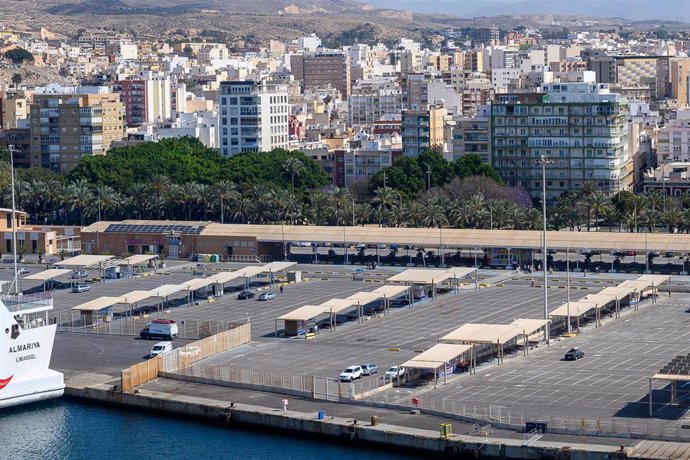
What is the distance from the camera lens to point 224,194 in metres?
104

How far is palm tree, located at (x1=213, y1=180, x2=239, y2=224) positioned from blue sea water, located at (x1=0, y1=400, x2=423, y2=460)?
48.5 metres

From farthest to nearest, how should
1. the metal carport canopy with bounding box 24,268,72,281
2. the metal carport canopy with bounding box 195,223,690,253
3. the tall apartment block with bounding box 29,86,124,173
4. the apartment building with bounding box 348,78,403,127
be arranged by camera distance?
1. the apartment building with bounding box 348,78,403,127
2. the tall apartment block with bounding box 29,86,124,173
3. the metal carport canopy with bounding box 195,223,690,253
4. the metal carport canopy with bounding box 24,268,72,281

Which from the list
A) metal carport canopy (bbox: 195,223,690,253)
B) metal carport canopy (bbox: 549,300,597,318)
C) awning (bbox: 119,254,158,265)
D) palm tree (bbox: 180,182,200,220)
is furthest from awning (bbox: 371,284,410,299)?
palm tree (bbox: 180,182,200,220)

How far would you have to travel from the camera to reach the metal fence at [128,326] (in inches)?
2633

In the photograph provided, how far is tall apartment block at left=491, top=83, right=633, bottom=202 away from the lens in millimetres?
113312

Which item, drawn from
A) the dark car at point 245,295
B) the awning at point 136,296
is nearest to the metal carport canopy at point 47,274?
the awning at point 136,296

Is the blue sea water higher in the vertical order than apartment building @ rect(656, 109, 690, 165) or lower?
lower

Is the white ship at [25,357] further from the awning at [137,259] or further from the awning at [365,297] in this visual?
the awning at [137,259]

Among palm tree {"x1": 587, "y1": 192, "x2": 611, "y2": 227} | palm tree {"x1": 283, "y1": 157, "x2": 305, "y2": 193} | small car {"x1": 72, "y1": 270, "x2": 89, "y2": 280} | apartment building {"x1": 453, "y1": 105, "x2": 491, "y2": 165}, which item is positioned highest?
apartment building {"x1": 453, "y1": 105, "x2": 491, "y2": 165}

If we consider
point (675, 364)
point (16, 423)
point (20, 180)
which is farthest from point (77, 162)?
point (675, 364)

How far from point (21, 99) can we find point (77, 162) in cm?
2294

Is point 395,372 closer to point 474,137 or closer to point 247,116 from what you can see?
point 474,137

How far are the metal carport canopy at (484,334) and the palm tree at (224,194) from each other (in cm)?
4410

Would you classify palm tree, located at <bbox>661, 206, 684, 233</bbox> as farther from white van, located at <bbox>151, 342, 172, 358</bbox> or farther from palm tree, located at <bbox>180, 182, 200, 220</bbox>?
white van, located at <bbox>151, 342, 172, 358</bbox>
